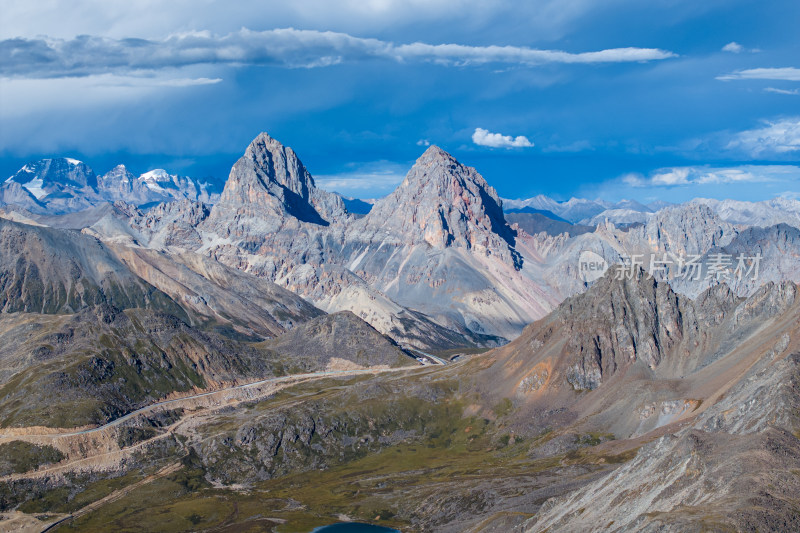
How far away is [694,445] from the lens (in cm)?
15138

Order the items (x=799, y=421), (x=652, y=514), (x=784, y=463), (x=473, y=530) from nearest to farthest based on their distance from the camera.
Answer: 1. (x=652, y=514)
2. (x=784, y=463)
3. (x=799, y=421)
4. (x=473, y=530)

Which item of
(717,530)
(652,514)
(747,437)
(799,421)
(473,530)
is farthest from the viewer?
(473,530)

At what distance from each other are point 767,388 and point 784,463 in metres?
62.3

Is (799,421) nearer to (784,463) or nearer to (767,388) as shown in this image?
(767,388)

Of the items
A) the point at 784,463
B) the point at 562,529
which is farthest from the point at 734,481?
the point at 562,529

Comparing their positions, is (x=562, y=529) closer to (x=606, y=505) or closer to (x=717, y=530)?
(x=606, y=505)

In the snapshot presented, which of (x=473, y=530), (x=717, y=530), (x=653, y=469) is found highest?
(x=717, y=530)

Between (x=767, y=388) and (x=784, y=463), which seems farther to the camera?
(x=767, y=388)

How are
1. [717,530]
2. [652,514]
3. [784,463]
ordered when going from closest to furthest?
[717,530]
[652,514]
[784,463]

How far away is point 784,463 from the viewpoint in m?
140

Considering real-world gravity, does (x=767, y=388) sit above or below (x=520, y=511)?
above

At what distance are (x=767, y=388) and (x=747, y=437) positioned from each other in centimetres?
5231

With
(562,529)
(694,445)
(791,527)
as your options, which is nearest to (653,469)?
(694,445)

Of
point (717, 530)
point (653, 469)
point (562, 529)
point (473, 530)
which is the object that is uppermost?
point (717, 530)
